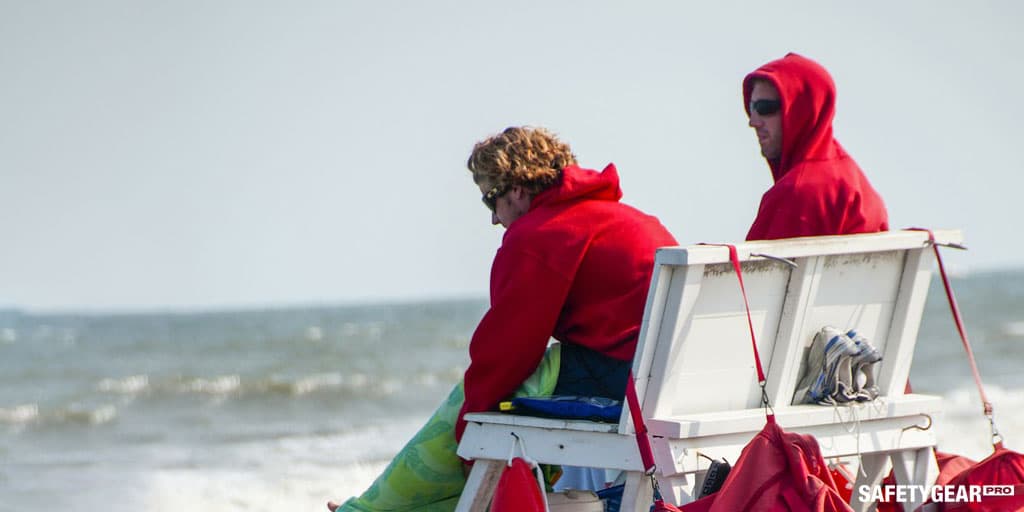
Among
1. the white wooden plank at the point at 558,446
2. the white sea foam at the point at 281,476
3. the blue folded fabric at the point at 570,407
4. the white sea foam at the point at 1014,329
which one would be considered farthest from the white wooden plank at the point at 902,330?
the white sea foam at the point at 1014,329

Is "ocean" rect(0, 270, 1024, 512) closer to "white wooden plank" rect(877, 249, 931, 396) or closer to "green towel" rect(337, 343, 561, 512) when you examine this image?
"green towel" rect(337, 343, 561, 512)

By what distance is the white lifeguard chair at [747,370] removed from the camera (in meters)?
3.34

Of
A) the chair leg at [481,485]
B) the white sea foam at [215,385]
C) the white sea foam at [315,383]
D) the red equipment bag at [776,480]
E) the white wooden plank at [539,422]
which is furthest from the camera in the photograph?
the white sea foam at [215,385]

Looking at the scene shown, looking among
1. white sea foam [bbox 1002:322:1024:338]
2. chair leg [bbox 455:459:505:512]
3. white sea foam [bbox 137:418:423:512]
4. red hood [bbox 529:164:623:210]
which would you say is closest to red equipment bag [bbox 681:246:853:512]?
chair leg [bbox 455:459:505:512]

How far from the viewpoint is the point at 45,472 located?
1034 cm

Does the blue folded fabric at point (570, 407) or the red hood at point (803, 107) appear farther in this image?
the red hood at point (803, 107)

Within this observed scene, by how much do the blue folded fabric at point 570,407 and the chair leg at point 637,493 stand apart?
17cm

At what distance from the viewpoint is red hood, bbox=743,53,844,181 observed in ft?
13.0

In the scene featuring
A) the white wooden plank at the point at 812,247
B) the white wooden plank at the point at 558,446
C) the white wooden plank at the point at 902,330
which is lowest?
the white wooden plank at the point at 558,446

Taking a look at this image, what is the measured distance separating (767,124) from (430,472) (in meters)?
1.44

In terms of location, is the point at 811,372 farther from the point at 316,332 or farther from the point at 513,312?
the point at 316,332

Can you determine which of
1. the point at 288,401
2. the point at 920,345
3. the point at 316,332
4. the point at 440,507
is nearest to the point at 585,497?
the point at 440,507

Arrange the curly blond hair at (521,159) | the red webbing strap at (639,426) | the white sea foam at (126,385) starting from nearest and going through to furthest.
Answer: the red webbing strap at (639,426)
the curly blond hair at (521,159)
the white sea foam at (126,385)

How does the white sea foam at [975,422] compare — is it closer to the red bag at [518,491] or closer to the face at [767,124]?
the face at [767,124]
